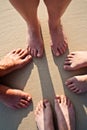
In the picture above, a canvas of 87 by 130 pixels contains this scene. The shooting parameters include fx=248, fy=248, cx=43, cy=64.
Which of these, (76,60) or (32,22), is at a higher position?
(32,22)

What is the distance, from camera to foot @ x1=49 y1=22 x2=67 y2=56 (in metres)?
1.35

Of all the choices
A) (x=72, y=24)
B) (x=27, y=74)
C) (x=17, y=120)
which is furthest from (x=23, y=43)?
(x=17, y=120)

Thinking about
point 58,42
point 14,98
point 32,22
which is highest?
point 32,22

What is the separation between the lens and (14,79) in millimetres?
1395

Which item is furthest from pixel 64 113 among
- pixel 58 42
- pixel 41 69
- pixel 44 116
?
pixel 58 42

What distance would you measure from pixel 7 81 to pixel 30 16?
41 cm

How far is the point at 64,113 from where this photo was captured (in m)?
1.29

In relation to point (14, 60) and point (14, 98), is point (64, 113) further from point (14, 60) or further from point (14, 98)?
point (14, 60)

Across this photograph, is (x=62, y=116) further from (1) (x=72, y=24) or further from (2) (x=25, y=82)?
(1) (x=72, y=24)

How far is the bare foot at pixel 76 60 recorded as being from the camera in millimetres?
1309

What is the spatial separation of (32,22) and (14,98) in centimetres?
41

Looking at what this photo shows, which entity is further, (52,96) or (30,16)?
(52,96)

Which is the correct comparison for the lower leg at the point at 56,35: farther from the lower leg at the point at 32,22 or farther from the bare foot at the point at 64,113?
the bare foot at the point at 64,113

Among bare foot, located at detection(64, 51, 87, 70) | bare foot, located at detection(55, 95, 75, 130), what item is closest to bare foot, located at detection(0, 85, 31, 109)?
bare foot, located at detection(55, 95, 75, 130)
